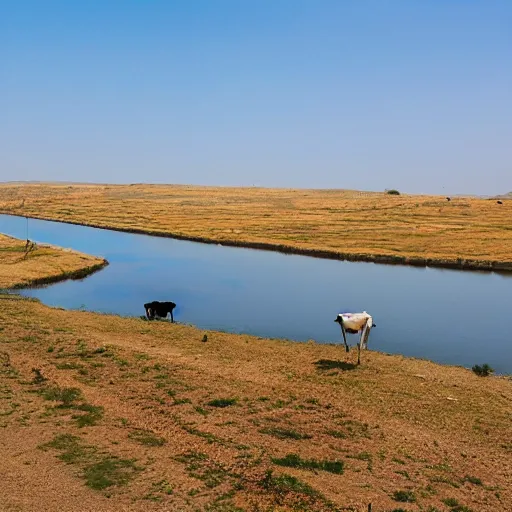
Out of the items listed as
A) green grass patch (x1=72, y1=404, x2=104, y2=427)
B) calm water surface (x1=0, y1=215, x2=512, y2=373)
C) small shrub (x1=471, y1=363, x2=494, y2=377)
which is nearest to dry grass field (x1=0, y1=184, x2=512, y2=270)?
calm water surface (x1=0, y1=215, x2=512, y2=373)

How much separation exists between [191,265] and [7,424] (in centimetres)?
4514

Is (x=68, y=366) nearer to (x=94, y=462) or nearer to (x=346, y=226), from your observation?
(x=94, y=462)

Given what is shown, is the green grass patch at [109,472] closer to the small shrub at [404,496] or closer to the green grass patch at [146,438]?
the green grass patch at [146,438]

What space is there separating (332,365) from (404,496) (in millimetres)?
10748

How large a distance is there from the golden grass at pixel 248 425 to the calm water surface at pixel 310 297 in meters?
5.64

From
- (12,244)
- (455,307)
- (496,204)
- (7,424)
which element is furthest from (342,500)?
(496,204)

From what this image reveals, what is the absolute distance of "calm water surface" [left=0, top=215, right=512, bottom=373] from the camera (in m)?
31.8

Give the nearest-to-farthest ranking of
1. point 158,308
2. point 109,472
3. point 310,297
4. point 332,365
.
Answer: point 109,472
point 332,365
point 158,308
point 310,297

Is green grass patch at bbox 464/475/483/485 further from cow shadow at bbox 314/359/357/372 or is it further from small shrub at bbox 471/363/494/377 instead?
small shrub at bbox 471/363/494/377

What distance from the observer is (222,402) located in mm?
18156

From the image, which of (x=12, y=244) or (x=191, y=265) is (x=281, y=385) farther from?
(x=12, y=244)

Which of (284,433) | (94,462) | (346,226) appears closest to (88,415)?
(94,462)

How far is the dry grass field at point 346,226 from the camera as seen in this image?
212 ft

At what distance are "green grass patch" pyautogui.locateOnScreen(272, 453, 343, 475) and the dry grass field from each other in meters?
49.7
